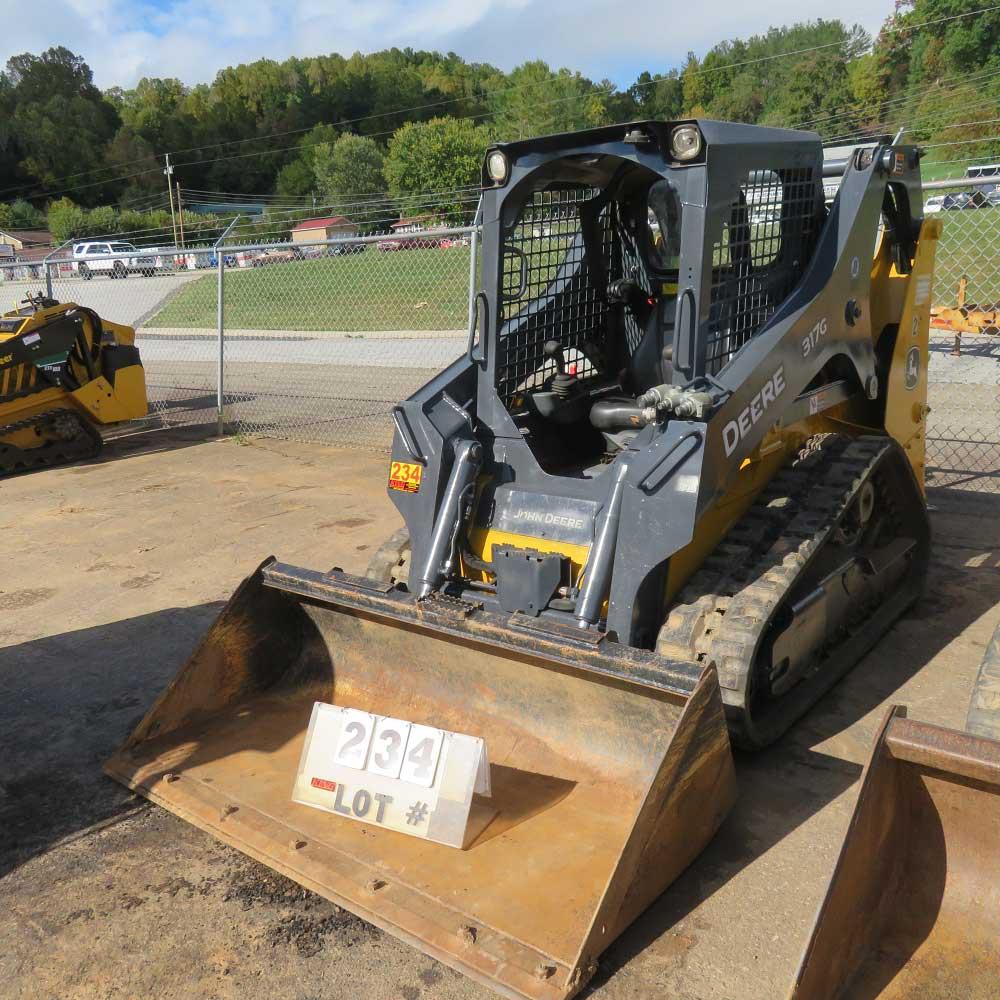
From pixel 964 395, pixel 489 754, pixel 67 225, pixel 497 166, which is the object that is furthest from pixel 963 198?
pixel 67 225

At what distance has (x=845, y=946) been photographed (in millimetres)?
2443

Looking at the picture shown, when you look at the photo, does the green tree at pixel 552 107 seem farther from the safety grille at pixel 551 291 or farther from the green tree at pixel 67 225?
the safety grille at pixel 551 291

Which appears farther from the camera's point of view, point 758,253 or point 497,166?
point 758,253

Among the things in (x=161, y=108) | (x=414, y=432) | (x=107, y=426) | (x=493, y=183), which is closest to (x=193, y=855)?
(x=414, y=432)

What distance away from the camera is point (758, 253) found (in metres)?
4.27

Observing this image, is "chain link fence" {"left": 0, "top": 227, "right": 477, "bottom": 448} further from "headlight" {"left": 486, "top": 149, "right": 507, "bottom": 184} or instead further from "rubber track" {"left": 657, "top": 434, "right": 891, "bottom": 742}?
"rubber track" {"left": 657, "top": 434, "right": 891, "bottom": 742}

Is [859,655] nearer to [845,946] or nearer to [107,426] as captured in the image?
[845,946]

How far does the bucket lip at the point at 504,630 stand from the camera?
2.91 metres

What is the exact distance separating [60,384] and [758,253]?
7.39 meters

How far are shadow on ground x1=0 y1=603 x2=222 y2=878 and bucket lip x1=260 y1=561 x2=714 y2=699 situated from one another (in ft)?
3.28

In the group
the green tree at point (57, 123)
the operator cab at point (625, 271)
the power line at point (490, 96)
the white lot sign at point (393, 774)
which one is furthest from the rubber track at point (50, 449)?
the green tree at point (57, 123)

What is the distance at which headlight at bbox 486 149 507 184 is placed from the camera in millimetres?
4141

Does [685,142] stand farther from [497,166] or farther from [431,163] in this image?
[431,163]

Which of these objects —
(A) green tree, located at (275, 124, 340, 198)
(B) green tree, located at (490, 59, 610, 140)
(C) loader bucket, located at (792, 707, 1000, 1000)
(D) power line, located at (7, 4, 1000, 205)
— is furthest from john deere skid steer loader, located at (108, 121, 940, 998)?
(A) green tree, located at (275, 124, 340, 198)
